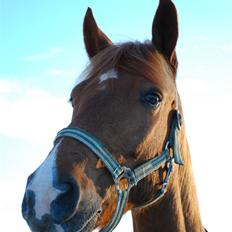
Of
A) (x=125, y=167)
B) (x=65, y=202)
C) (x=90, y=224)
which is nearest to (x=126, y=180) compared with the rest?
(x=125, y=167)

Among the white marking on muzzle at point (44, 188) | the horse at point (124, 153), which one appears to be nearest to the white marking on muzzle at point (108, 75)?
the horse at point (124, 153)

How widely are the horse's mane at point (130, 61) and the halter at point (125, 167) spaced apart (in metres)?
0.57

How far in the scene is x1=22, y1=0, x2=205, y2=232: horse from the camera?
11.3 feet

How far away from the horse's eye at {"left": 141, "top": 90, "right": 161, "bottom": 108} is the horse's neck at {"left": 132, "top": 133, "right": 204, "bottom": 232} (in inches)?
33.2

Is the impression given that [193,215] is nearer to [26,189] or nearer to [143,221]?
[143,221]

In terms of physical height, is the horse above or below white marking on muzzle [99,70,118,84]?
below

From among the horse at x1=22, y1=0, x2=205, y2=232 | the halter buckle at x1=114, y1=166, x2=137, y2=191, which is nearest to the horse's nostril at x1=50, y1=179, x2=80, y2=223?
the horse at x1=22, y1=0, x2=205, y2=232

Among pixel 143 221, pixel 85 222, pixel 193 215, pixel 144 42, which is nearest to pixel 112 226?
pixel 85 222

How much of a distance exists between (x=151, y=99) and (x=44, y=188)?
5.00 ft

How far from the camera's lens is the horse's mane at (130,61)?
450 centimetres

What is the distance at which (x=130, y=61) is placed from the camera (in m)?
4.59

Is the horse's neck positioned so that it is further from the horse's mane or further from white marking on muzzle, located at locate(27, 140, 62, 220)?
white marking on muzzle, located at locate(27, 140, 62, 220)

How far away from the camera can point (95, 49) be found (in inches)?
224

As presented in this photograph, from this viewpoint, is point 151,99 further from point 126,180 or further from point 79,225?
point 79,225
